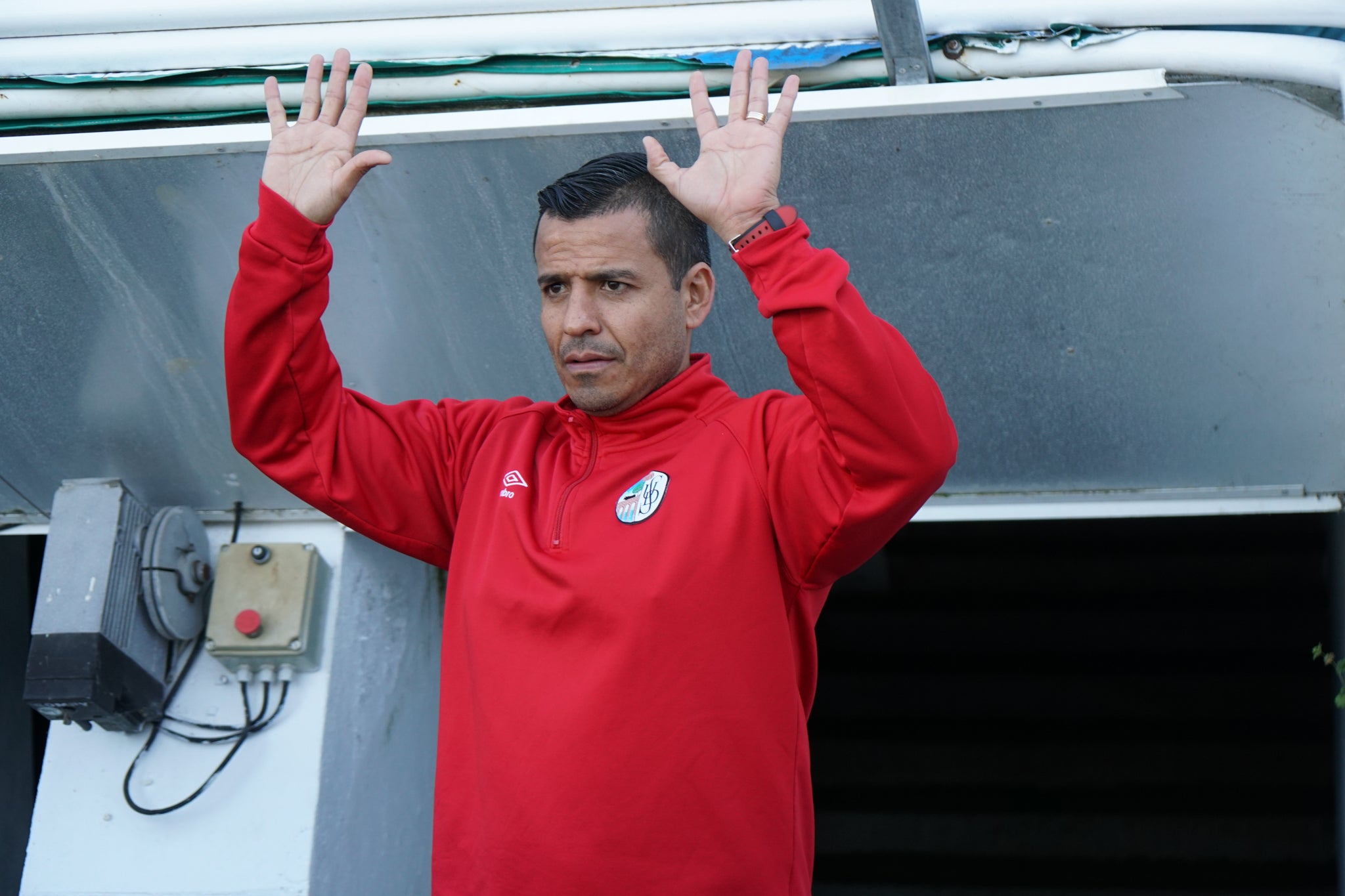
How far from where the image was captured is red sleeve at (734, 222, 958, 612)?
138 cm

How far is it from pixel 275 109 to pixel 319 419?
39 cm

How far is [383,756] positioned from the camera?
2.43 metres

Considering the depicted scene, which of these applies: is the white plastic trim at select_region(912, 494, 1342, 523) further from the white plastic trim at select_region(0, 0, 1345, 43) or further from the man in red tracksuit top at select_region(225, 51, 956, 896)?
the white plastic trim at select_region(0, 0, 1345, 43)

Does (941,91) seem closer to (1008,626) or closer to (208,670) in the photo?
(208,670)

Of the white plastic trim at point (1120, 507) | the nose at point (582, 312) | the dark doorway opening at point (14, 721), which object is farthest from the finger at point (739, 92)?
the dark doorway opening at point (14, 721)

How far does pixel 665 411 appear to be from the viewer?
1.68 meters

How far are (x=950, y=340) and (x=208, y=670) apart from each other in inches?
54.8

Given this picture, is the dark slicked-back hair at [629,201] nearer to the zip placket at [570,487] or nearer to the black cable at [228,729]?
the zip placket at [570,487]

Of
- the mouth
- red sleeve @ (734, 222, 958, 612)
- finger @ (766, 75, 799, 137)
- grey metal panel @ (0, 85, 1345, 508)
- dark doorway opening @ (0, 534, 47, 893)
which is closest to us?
red sleeve @ (734, 222, 958, 612)

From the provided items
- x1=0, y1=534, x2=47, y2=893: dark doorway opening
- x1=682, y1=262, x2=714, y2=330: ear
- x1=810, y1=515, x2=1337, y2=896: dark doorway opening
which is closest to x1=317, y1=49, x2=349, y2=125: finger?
x1=682, y1=262, x2=714, y2=330: ear

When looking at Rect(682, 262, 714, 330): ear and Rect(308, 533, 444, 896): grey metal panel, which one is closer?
Rect(682, 262, 714, 330): ear

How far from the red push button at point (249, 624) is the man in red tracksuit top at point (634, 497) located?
606 millimetres

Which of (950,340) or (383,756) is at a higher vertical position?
(950,340)

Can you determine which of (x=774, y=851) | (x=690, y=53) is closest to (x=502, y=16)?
(x=690, y=53)
